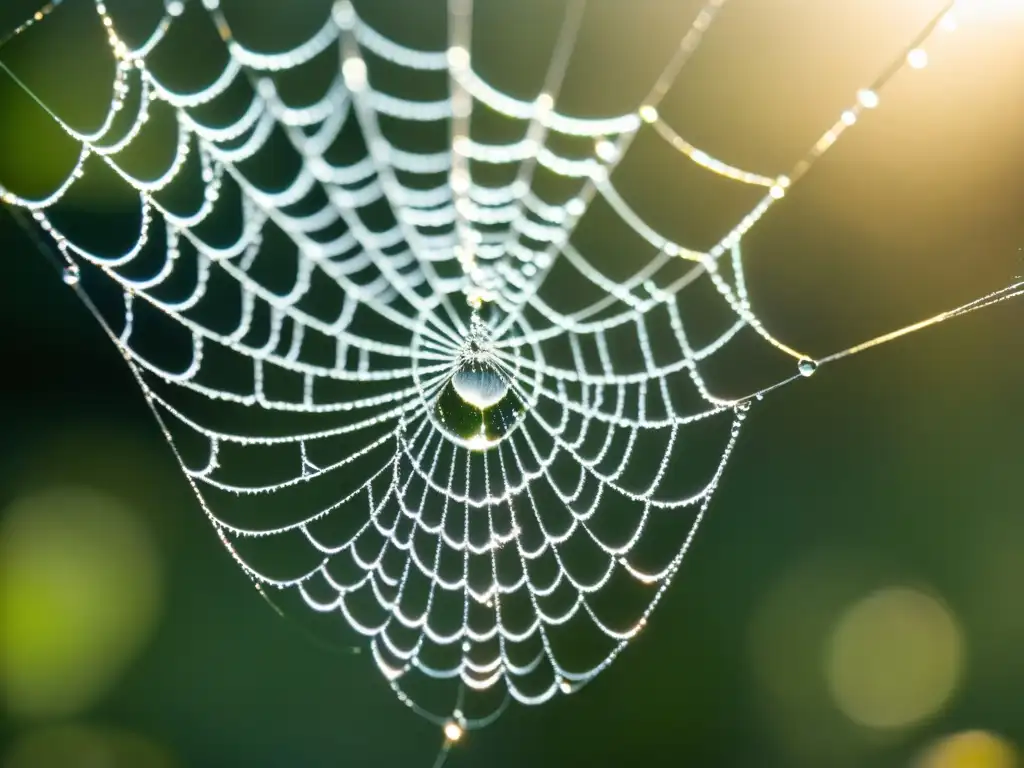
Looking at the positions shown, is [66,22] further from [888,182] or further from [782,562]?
[782,562]

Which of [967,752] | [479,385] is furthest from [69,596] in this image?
[967,752]

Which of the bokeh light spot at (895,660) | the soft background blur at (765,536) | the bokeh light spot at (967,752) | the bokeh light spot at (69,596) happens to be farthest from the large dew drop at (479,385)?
the bokeh light spot at (967,752)

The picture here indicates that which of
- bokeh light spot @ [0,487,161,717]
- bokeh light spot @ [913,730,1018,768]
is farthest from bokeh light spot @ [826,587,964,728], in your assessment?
bokeh light spot @ [0,487,161,717]

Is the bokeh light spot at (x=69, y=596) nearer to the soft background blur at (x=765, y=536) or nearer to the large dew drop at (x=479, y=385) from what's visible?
the soft background blur at (x=765, y=536)

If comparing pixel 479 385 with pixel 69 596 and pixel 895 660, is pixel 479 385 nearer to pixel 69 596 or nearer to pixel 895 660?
pixel 69 596

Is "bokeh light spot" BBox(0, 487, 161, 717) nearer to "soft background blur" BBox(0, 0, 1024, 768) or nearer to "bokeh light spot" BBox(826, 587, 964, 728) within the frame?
"soft background blur" BBox(0, 0, 1024, 768)

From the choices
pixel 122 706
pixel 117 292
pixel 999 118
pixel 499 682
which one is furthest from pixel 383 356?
pixel 999 118
